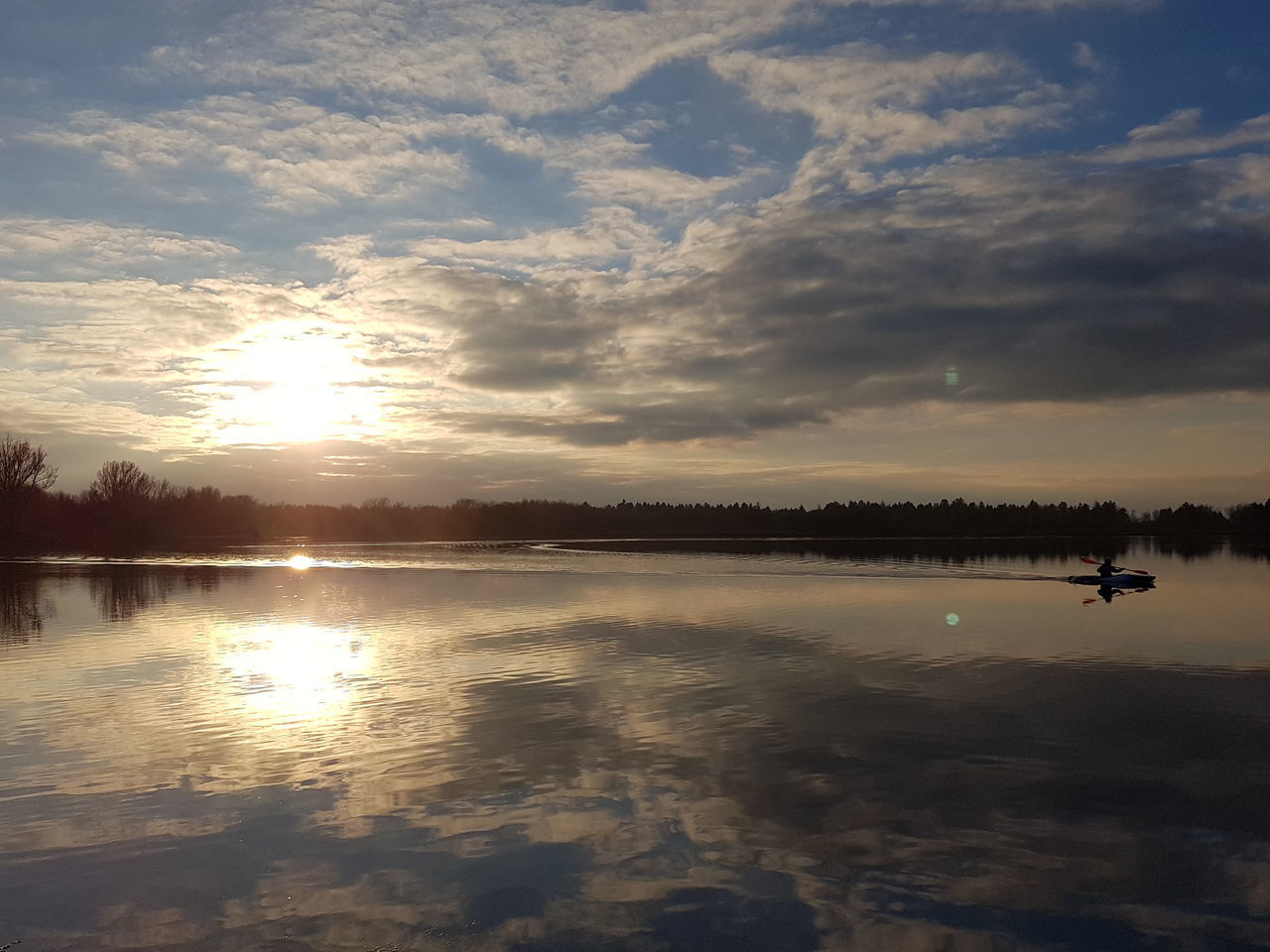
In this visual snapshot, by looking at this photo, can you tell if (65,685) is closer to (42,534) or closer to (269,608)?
(269,608)

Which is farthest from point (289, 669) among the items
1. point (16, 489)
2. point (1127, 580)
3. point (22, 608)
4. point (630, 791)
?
point (16, 489)

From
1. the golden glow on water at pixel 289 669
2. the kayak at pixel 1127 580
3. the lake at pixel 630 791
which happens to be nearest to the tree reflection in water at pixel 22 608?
the lake at pixel 630 791

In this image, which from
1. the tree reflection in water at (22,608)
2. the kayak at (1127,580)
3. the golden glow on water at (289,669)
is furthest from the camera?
the kayak at (1127,580)

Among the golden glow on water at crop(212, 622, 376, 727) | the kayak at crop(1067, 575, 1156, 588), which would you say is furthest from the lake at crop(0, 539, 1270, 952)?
the kayak at crop(1067, 575, 1156, 588)

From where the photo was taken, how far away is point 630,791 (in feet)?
45.5

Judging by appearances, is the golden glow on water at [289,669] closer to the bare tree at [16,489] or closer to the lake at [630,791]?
the lake at [630,791]

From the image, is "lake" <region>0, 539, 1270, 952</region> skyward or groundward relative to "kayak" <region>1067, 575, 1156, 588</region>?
groundward

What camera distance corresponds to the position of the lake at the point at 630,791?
9656mm

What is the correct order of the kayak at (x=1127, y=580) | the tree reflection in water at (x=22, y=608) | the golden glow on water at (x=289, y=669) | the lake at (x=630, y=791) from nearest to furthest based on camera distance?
1. the lake at (x=630, y=791)
2. the golden glow on water at (x=289, y=669)
3. the tree reflection in water at (x=22, y=608)
4. the kayak at (x=1127, y=580)

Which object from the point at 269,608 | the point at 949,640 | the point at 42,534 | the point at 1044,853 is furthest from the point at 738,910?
the point at 42,534

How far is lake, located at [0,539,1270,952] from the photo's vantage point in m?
9.66

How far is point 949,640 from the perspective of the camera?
101 ft

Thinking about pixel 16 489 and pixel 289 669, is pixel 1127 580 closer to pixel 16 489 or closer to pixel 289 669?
pixel 289 669

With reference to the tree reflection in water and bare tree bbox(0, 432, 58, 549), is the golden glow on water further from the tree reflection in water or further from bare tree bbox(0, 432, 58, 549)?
bare tree bbox(0, 432, 58, 549)
